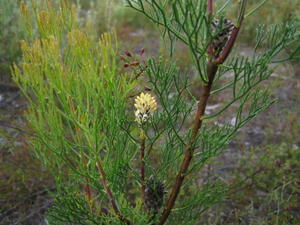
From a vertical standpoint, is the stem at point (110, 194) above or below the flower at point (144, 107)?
below

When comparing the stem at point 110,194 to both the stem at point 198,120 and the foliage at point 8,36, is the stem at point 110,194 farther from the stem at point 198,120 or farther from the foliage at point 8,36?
the foliage at point 8,36

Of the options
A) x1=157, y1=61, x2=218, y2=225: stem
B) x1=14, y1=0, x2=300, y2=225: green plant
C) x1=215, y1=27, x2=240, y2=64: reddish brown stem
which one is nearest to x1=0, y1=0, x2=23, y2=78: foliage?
x1=14, y1=0, x2=300, y2=225: green plant

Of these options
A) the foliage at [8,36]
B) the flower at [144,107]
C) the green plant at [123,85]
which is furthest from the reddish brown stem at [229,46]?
the foliage at [8,36]

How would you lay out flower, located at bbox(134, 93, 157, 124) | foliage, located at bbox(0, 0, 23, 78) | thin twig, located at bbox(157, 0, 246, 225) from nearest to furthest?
thin twig, located at bbox(157, 0, 246, 225) < flower, located at bbox(134, 93, 157, 124) < foliage, located at bbox(0, 0, 23, 78)

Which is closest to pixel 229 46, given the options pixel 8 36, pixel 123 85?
pixel 123 85

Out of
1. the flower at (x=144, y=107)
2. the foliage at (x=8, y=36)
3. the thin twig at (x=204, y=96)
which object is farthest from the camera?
the foliage at (x=8, y=36)

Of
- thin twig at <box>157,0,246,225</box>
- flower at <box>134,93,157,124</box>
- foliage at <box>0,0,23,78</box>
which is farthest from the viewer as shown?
foliage at <box>0,0,23,78</box>

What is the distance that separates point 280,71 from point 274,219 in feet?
9.17

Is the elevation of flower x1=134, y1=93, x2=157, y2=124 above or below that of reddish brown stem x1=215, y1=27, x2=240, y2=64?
below

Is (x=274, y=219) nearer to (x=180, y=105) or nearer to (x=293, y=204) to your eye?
(x=293, y=204)

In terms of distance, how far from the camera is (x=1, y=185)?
251cm

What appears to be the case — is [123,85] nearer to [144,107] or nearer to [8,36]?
[144,107]

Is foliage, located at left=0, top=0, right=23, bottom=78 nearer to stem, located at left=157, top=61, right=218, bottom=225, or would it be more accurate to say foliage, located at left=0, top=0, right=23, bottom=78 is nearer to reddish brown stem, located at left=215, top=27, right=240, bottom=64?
stem, located at left=157, top=61, right=218, bottom=225

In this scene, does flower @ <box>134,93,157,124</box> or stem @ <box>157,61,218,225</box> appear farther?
flower @ <box>134,93,157,124</box>
